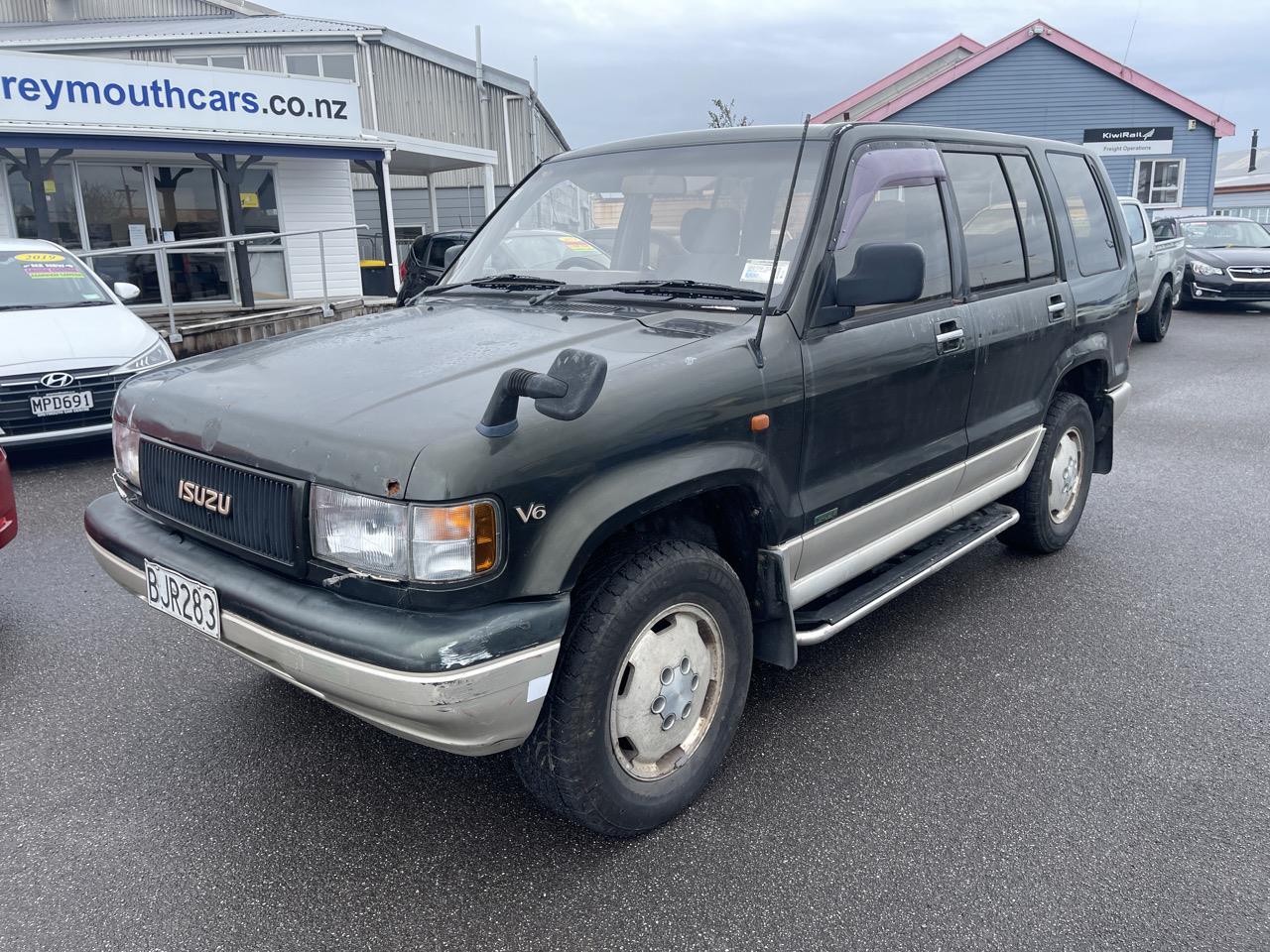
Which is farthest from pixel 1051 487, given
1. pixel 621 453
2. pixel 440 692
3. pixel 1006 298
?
pixel 440 692

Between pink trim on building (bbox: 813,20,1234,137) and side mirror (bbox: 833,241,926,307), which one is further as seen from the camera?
pink trim on building (bbox: 813,20,1234,137)

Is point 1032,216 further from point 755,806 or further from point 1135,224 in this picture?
point 1135,224

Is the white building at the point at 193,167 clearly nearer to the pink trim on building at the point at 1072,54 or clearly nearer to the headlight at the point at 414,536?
the headlight at the point at 414,536

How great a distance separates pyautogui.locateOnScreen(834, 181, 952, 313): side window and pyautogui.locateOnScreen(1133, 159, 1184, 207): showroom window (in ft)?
86.5

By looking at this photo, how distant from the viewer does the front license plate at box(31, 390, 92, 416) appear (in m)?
6.56

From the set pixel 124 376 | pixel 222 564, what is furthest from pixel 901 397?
pixel 124 376

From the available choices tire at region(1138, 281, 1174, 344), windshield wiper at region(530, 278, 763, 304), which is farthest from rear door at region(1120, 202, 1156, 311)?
windshield wiper at region(530, 278, 763, 304)

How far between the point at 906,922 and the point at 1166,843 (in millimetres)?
862

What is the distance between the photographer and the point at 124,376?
6820 millimetres

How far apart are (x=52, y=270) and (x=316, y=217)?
32.9 feet

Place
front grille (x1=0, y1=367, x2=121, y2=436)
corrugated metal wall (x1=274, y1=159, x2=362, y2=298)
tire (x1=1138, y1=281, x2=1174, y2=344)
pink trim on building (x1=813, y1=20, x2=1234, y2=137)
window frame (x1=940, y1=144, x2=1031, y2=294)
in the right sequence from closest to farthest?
window frame (x1=940, y1=144, x2=1031, y2=294)
front grille (x1=0, y1=367, x2=121, y2=436)
tire (x1=1138, y1=281, x2=1174, y2=344)
corrugated metal wall (x1=274, y1=159, x2=362, y2=298)
pink trim on building (x1=813, y1=20, x2=1234, y2=137)

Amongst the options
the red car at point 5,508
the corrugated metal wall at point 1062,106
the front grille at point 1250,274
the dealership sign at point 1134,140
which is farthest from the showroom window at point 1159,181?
the red car at point 5,508

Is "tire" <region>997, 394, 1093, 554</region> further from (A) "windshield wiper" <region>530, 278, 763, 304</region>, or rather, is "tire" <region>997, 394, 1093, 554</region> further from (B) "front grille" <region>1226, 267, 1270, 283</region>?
(B) "front grille" <region>1226, 267, 1270, 283</region>

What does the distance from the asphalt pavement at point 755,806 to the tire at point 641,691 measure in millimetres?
171
